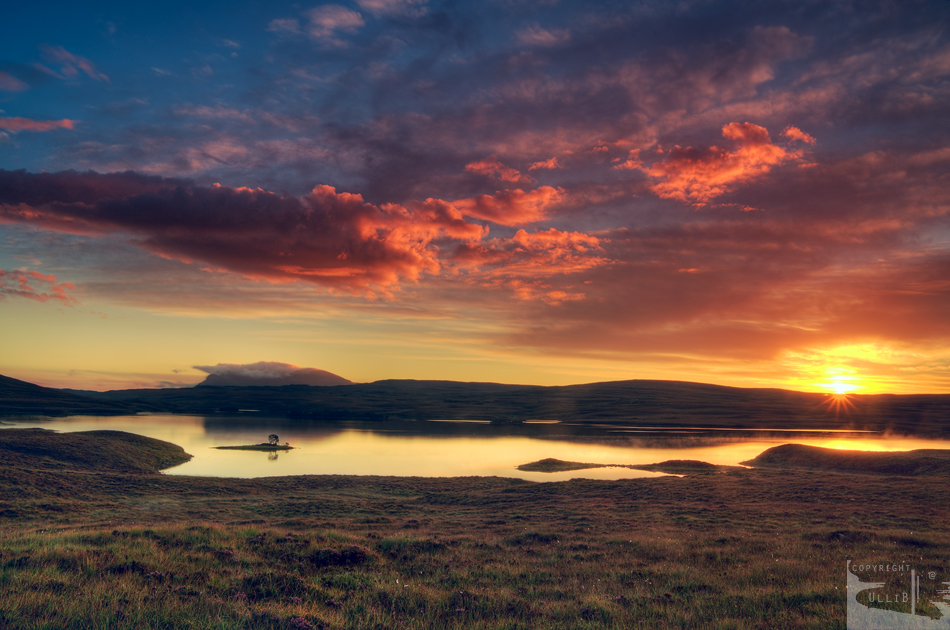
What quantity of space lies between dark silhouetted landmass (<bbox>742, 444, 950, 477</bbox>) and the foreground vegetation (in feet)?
78.1

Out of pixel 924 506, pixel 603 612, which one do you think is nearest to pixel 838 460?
pixel 924 506

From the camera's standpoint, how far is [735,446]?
341 ft

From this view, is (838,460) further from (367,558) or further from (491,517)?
(367,558)

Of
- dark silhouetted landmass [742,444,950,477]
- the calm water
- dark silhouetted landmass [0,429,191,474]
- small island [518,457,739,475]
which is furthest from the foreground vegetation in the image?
small island [518,457,739,475]

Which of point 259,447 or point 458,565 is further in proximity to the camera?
point 259,447

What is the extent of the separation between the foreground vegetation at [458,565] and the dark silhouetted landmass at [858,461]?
2381 centimetres

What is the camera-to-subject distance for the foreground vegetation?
9.15 meters

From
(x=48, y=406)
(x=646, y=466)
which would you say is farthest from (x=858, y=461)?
(x=48, y=406)

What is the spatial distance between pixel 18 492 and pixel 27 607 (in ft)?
122

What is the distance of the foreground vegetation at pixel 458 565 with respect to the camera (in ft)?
30.0

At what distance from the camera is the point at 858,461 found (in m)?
59.2

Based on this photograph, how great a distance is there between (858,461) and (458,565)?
2616 inches

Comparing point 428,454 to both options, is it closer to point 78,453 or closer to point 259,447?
point 259,447

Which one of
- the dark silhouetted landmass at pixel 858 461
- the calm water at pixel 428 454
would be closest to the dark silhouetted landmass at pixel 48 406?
the calm water at pixel 428 454
